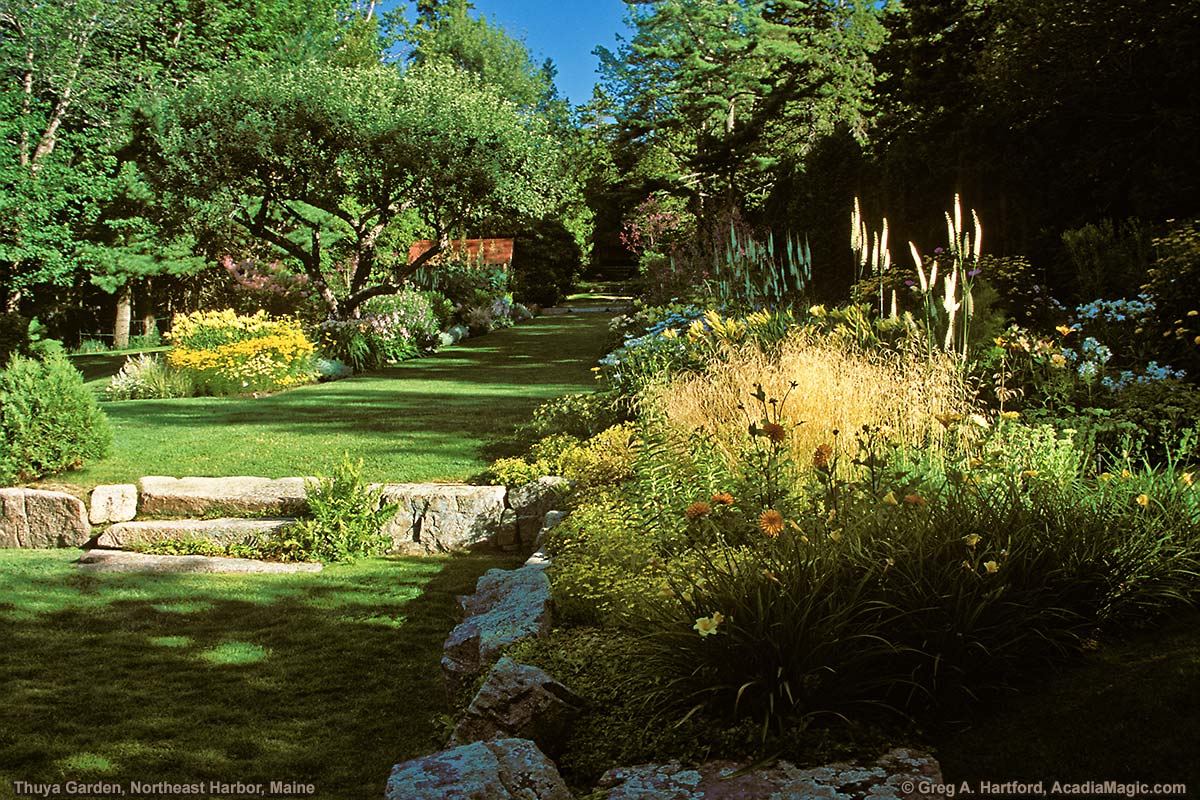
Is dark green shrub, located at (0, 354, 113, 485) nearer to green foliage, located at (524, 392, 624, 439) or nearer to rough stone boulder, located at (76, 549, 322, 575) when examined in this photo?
rough stone boulder, located at (76, 549, 322, 575)

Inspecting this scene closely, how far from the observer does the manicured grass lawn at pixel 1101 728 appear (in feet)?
7.45

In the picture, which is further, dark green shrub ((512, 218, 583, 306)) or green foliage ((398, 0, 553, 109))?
green foliage ((398, 0, 553, 109))

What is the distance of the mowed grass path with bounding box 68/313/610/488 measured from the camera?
7141mm

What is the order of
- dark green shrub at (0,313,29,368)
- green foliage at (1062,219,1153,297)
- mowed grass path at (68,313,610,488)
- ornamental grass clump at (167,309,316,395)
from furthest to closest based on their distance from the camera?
dark green shrub at (0,313,29,368), ornamental grass clump at (167,309,316,395), green foliage at (1062,219,1153,297), mowed grass path at (68,313,610,488)

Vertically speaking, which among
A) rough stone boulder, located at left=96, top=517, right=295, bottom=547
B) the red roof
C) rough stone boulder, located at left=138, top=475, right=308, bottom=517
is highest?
the red roof

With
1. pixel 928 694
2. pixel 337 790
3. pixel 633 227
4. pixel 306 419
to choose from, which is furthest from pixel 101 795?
pixel 633 227

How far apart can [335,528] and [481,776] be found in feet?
12.4

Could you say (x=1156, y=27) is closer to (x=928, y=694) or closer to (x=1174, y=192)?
(x=1174, y=192)

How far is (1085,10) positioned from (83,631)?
417 inches

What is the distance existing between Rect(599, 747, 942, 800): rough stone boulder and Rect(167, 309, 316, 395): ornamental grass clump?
1004cm

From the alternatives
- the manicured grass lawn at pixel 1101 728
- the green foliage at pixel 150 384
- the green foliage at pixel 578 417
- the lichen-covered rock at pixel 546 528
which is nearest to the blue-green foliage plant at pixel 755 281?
the green foliage at pixel 578 417

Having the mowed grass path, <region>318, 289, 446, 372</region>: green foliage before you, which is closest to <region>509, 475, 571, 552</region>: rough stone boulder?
Answer: the mowed grass path

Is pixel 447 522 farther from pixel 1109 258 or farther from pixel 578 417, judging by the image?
pixel 1109 258

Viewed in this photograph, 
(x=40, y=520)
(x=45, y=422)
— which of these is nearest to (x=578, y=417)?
(x=40, y=520)
